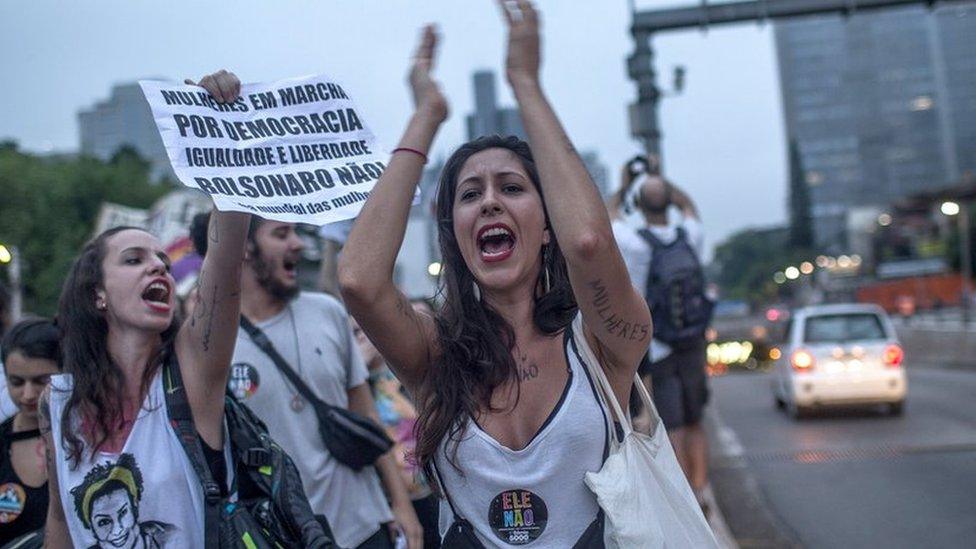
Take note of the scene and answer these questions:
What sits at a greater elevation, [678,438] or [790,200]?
[678,438]

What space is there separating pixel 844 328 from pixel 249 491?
46.2ft

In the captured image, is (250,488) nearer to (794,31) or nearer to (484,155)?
(484,155)

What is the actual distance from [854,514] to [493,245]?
22.6ft

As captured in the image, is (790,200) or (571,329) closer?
(571,329)

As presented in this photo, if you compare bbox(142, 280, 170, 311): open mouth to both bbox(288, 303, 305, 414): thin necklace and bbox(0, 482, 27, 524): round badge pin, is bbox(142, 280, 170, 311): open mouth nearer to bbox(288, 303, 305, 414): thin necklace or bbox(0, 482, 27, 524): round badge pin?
bbox(288, 303, 305, 414): thin necklace

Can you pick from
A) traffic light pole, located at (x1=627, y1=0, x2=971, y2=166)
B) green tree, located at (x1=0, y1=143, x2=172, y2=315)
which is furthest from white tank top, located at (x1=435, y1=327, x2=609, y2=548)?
green tree, located at (x1=0, y1=143, x2=172, y2=315)

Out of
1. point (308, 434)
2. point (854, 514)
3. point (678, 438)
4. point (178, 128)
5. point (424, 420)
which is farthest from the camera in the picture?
point (854, 514)

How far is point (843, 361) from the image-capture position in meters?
15.5

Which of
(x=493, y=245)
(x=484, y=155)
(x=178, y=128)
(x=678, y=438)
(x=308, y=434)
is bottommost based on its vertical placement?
(x=678, y=438)

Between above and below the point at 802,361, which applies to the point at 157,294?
above

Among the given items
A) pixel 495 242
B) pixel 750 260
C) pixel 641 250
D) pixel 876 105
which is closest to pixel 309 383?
pixel 495 242

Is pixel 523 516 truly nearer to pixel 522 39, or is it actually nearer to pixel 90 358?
Result: pixel 522 39

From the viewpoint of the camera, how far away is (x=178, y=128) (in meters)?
2.90

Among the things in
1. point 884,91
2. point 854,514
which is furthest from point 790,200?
point 854,514
